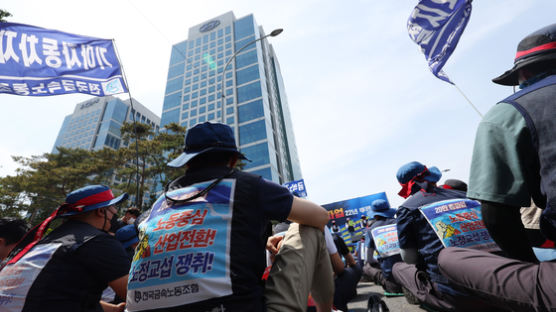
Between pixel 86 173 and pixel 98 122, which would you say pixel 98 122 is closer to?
pixel 98 122

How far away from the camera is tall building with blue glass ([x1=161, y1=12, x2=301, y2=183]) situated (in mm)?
46406

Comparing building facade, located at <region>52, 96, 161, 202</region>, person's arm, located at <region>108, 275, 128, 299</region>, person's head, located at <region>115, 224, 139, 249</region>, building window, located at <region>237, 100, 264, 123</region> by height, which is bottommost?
person's arm, located at <region>108, 275, 128, 299</region>

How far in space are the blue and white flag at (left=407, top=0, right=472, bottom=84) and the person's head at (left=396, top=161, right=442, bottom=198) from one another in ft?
10.8

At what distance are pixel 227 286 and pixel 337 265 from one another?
1.26 m

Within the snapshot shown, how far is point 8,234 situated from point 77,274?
2.35 m

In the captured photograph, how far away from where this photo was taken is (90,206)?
216 cm

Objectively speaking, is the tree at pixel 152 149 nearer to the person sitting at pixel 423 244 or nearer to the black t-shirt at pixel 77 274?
the black t-shirt at pixel 77 274

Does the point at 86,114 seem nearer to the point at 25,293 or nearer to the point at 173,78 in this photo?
the point at 173,78

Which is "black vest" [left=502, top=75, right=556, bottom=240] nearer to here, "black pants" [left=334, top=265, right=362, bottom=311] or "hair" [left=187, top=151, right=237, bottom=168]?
"black pants" [left=334, top=265, right=362, bottom=311]

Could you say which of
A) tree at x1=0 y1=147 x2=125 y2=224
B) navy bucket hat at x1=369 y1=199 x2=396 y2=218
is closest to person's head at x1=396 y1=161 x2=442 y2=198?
navy bucket hat at x1=369 y1=199 x2=396 y2=218

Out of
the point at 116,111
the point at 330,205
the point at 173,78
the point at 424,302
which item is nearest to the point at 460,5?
the point at 424,302

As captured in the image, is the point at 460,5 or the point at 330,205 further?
the point at 330,205

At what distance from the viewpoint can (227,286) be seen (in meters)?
1.17

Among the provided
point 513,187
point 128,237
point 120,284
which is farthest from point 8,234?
point 513,187
